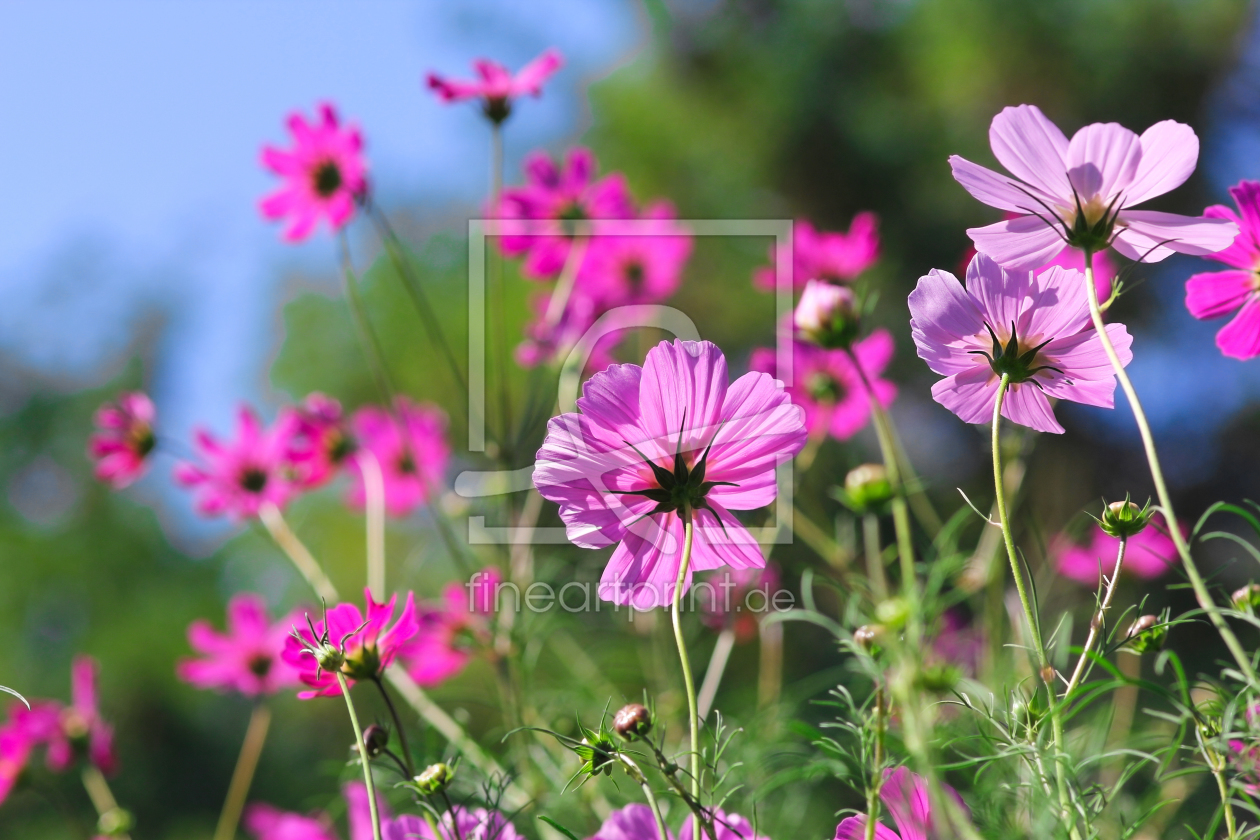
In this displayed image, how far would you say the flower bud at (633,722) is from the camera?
0.29 metres

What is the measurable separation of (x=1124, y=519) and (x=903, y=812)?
128 mm

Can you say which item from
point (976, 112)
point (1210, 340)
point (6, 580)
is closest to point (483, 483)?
point (1210, 340)

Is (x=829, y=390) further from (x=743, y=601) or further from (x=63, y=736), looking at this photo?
(x=63, y=736)

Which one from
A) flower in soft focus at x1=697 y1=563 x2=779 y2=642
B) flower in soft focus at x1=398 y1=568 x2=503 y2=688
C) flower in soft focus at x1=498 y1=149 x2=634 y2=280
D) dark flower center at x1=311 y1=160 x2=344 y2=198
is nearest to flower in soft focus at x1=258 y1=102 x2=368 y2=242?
dark flower center at x1=311 y1=160 x2=344 y2=198

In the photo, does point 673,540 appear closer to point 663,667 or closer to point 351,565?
point 663,667

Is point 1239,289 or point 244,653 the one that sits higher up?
point 1239,289

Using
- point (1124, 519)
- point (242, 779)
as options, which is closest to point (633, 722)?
point (1124, 519)

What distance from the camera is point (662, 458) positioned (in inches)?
12.2

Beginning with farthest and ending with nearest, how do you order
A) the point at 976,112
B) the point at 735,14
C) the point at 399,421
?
the point at 735,14 → the point at 976,112 → the point at 399,421

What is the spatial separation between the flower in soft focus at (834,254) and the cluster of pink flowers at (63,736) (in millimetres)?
623

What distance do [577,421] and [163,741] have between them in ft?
12.9

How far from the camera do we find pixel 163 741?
→ 3.56 m

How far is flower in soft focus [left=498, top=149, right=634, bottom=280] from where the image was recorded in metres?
0.82

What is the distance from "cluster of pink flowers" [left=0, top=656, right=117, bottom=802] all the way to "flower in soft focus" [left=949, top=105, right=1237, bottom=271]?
0.69m
